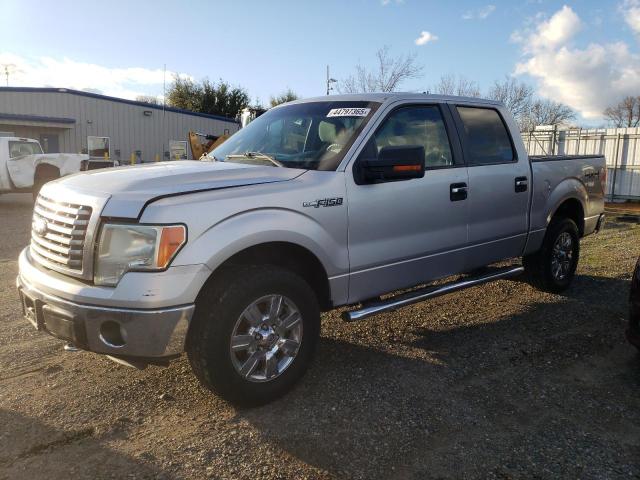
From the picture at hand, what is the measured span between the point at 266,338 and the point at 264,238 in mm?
613

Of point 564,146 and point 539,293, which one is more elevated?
point 564,146

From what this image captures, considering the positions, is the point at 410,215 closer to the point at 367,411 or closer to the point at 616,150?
the point at 367,411

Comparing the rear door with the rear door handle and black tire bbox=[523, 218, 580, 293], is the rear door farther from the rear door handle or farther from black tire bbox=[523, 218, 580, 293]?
black tire bbox=[523, 218, 580, 293]

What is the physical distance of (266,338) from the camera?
10.7 feet

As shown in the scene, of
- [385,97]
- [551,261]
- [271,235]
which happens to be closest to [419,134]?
[385,97]

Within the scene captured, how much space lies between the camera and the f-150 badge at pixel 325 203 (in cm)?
341

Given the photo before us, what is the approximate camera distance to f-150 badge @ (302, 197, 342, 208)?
11.2 feet

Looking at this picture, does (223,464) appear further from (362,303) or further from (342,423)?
(362,303)

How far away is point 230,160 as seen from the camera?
4117mm

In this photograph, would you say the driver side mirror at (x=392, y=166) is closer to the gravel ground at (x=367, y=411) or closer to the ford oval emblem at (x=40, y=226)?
the gravel ground at (x=367, y=411)

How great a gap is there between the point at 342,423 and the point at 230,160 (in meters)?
2.11

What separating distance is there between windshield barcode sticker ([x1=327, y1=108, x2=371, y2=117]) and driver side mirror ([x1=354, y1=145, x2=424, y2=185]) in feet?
1.60

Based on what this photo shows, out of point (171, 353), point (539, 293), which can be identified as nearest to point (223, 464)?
point (171, 353)

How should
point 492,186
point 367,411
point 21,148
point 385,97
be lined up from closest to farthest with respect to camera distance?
1. point 367,411
2. point 385,97
3. point 492,186
4. point 21,148
